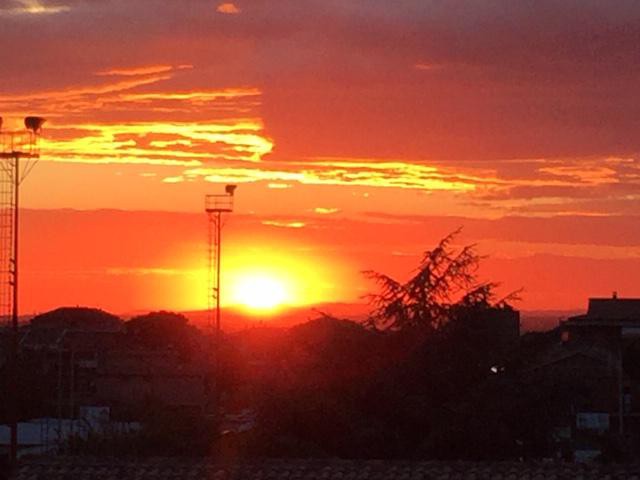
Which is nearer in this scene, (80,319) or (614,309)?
(614,309)

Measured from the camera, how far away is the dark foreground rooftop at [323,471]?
2333 cm

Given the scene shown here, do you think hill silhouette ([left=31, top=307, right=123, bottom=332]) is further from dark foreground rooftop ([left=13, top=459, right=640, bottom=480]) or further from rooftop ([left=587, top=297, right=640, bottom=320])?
dark foreground rooftop ([left=13, top=459, right=640, bottom=480])

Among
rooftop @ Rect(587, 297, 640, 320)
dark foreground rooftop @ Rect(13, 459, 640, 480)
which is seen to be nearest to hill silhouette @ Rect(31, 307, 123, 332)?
rooftop @ Rect(587, 297, 640, 320)

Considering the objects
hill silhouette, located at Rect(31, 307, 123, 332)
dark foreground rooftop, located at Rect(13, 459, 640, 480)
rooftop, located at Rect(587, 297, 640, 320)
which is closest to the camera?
dark foreground rooftop, located at Rect(13, 459, 640, 480)

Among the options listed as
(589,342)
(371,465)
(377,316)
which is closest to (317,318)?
(377,316)

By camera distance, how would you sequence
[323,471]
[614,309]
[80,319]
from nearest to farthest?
1. [323,471]
2. [614,309]
3. [80,319]

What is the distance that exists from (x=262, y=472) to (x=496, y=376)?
59.1 ft

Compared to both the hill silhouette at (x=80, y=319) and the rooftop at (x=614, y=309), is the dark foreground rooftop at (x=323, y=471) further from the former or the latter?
the hill silhouette at (x=80, y=319)

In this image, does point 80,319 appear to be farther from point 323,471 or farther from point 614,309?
point 323,471

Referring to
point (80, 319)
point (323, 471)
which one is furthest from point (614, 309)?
point (323, 471)

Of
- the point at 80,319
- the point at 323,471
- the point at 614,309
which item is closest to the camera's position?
the point at 323,471

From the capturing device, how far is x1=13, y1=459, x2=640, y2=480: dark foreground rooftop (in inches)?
918

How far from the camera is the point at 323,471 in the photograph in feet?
77.3

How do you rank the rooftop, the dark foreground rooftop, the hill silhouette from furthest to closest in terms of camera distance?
the hill silhouette → the rooftop → the dark foreground rooftop
